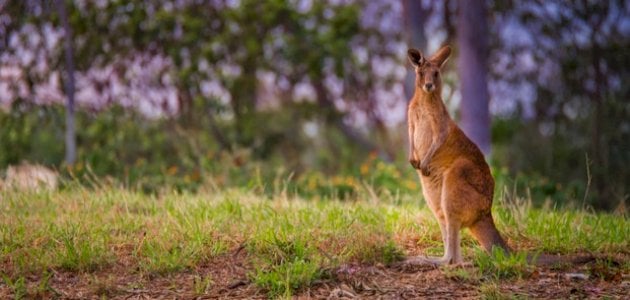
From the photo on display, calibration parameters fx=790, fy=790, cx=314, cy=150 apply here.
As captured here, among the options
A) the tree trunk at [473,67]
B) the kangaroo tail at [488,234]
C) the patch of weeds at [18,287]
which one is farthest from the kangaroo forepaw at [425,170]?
the tree trunk at [473,67]

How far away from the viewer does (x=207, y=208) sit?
6.84m

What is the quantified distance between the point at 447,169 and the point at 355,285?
973 mm

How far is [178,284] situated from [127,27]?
378 inches

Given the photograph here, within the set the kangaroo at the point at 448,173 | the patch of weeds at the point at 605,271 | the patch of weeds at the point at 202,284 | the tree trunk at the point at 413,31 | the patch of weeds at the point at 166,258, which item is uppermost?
the tree trunk at the point at 413,31

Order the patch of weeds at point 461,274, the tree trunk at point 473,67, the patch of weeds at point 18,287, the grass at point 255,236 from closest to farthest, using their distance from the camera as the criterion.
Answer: the patch of weeds at point 18,287, the patch of weeds at point 461,274, the grass at point 255,236, the tree trunk at point 473,67

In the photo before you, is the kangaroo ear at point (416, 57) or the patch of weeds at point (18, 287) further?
the kangaroo ear at point (416, 57)

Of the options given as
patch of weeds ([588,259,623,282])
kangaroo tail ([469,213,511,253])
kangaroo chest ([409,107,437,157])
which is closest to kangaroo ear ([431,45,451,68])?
kangaroo chest ([409,107,437,157])

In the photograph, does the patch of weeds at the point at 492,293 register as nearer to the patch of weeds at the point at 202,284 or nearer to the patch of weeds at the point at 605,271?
the patch of weeds at the point at 605,271

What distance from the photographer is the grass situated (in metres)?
5.05

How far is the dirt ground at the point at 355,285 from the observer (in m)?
4.73

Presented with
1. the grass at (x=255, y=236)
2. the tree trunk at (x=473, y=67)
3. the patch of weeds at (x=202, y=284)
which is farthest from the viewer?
the tree trunk at (x=473, y=67)

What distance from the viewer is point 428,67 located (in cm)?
515

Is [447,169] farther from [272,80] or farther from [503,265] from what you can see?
[272,80]

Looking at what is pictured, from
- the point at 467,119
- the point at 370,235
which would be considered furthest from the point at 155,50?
the point at 370,235
